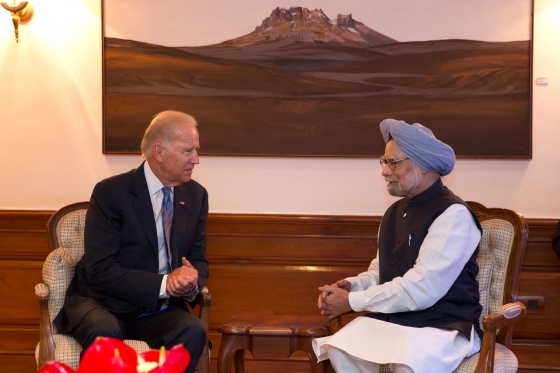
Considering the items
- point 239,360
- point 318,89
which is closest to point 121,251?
point 239,360

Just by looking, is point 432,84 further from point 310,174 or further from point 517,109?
point 310,174

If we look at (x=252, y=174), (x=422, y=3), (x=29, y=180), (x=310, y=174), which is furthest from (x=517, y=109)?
(x=29, y=180)

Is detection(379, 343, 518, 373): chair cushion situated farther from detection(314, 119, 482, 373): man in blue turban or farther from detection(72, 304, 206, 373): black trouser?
detection(72, 304, 206, 373): black trouser

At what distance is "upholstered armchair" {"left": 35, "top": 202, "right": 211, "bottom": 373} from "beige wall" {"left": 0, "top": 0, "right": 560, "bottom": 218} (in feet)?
2.88

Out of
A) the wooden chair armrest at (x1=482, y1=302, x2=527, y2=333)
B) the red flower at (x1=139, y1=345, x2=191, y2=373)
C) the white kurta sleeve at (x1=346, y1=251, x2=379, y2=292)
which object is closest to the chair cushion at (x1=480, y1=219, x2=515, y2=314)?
the wooden chair armrest at (x1=482, y1=302, x2=527, y2=333)

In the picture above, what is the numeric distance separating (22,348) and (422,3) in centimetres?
376

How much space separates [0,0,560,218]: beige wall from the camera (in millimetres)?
4508

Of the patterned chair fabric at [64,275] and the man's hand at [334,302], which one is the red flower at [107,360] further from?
the man's hand at [334,302]

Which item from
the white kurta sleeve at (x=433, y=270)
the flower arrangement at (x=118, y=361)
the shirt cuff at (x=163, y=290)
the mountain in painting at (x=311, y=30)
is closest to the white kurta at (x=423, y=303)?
the white kurta sleeve at (x=433, y=270)

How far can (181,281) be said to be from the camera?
328cm

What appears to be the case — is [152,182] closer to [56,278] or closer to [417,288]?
[56,278]

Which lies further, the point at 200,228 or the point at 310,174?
the point at 310,174

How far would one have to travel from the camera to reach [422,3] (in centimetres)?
451

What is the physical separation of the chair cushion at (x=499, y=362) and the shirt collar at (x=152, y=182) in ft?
5.97
